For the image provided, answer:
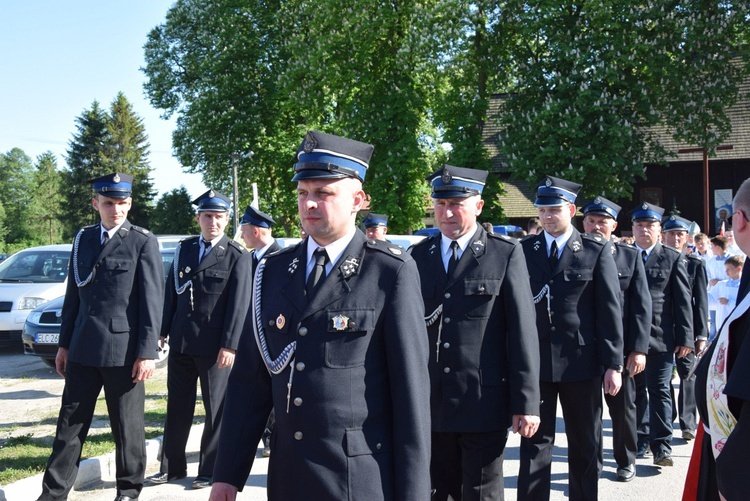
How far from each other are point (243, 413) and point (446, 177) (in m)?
2.20

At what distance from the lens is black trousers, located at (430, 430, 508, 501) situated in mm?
4461

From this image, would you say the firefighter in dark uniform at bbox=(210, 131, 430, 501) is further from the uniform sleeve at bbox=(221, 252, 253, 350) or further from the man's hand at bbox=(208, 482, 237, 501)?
the uniform sleeve at bbox=(221, 252, 253, 350)

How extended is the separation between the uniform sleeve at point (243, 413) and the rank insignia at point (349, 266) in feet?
1.54

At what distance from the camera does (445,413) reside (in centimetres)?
453

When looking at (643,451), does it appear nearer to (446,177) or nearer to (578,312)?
(578,312)

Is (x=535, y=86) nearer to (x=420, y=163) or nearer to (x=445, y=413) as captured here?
(x=420, y=163)

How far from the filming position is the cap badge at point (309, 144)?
10.1ft

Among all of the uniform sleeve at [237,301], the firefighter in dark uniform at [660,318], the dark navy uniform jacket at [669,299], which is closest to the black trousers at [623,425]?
the firefighter in dark uniform at [660,318]

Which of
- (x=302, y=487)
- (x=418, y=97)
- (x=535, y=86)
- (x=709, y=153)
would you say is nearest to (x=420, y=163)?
(x=418, y=97)

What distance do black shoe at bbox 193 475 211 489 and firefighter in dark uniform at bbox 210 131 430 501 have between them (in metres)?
3.71

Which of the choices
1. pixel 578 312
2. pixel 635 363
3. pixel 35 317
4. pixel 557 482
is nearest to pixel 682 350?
pixel 635 363

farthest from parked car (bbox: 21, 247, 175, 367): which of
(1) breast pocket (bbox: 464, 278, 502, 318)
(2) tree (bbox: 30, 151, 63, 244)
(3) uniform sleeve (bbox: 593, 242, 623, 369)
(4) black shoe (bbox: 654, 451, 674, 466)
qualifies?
(2) tree (bbox: 30, 151, 63, 244)

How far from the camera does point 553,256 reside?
19.0ft

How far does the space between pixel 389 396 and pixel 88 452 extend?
5209 millimetres
